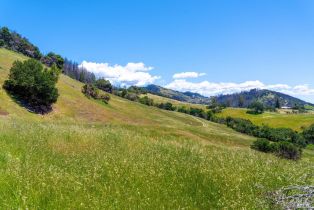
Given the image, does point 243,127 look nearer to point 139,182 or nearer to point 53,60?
point 53,60

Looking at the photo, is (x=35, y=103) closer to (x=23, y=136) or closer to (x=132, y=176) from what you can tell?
(x=23, y=136)

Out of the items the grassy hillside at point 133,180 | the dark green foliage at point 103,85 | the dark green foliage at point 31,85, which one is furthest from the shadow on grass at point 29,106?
the dark green foliage at point 103,85

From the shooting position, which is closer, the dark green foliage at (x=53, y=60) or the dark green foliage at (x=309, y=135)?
the dark green foliage at (x=53, y=60)

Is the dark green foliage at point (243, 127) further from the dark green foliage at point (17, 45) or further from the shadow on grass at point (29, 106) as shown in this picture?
the shadow on grass at point (29, 106)

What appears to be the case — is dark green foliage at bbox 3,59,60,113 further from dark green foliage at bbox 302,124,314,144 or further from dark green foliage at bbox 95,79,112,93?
dark green foliage at bbox 302,124,314,144

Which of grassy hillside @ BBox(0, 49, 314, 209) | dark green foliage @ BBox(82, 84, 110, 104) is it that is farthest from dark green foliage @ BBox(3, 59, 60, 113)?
grassy hillside @ BBox(0, 49, 314, 209)

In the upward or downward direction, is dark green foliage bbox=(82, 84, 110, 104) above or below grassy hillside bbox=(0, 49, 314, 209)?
above

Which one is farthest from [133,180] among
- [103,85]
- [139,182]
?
[103,85]

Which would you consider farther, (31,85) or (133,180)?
(31,85)

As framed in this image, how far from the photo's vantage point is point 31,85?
260ft

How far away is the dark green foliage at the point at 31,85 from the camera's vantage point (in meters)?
80.0

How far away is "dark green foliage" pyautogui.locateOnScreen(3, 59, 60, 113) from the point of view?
80000 millimetres

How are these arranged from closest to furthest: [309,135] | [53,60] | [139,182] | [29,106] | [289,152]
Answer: [139,182]
[289,152]
[29,106]
[309,135]
[53,60]

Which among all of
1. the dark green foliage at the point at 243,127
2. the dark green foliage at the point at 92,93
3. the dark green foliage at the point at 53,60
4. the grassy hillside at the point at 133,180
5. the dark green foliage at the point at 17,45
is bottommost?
the dark green foliage at the point at 243,127
